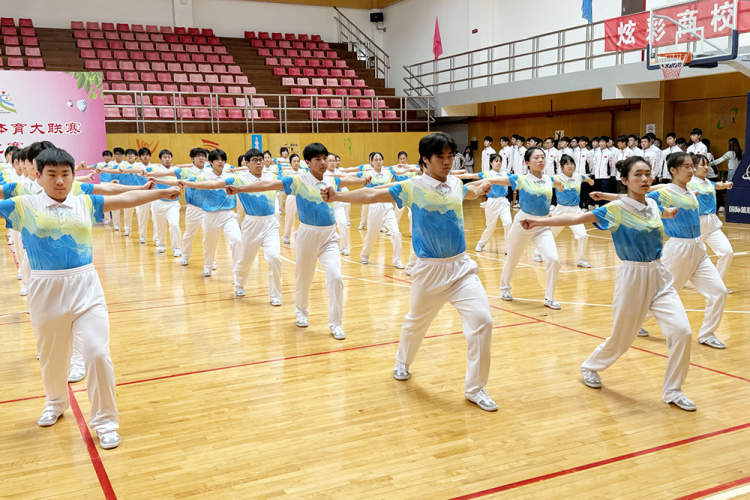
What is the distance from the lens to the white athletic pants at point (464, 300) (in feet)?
16.5

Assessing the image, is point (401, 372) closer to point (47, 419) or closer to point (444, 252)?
point (444, 252)

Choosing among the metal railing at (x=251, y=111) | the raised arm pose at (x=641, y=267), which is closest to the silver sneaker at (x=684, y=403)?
the raised arm pose at (x=641, y=267)

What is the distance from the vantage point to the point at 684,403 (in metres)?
5.06

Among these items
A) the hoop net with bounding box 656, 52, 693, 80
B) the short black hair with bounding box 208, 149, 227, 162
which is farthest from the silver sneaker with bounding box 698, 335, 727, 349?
the hoop net with bounding box 656, 52, 693, 80

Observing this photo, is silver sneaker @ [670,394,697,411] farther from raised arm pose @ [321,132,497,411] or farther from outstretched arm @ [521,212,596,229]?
outstretched arm @ [521,212,596,229]

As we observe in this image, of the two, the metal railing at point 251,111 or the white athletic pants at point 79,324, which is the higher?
the metal railing at point 251,111

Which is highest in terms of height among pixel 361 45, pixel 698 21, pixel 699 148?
pixel 361 45

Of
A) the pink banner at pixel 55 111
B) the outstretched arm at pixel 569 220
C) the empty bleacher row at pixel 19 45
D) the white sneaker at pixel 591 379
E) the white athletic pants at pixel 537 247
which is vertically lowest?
the white sneaker at pixel 591 379

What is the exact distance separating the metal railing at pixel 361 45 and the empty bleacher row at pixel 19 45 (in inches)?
488

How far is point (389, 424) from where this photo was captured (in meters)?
4.88

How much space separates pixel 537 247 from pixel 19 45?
20882mm

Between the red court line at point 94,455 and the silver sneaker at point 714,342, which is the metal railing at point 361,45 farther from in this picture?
the red court line at point 94,455

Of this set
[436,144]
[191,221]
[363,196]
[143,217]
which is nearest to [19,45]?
[143,217]

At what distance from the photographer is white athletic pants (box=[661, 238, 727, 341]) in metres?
6.41
